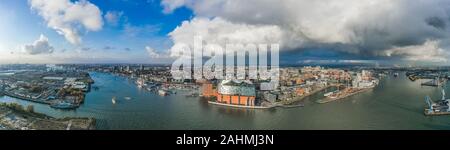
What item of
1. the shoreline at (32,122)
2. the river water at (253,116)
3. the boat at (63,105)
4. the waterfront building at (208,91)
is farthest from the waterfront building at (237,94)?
the shoreline at (32,122)

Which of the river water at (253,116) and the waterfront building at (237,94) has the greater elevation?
the waterfront building at (237,94)

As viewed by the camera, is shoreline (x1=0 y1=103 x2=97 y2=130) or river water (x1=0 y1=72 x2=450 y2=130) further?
river water (x1=0 y1=72 x2=450 y2=130)

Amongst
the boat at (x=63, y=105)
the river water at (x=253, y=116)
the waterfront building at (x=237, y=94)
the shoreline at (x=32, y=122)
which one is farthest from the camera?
the waterfront building at (x=237, y=94)

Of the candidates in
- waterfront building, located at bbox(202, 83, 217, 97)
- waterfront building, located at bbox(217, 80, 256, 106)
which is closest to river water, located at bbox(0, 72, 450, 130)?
waterfront building, located at bbox(217, 80, 256, 106)

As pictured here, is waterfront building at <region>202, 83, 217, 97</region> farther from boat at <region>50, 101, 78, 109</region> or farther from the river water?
boat at <region>50, 101, 78, 109</region>

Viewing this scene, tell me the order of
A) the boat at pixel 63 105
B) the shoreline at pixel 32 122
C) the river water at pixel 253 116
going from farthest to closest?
1. the boat at pixel 63 105
2. the river water at pixel 253 116
3. the shoreline at pixel 32 122

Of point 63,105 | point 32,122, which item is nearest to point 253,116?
point 32,122

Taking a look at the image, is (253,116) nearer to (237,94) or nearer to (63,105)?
(237,94)

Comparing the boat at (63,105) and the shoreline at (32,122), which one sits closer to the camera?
the shoreline at (32,122)

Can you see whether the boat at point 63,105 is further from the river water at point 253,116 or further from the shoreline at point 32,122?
the shoreline at point 32,122
